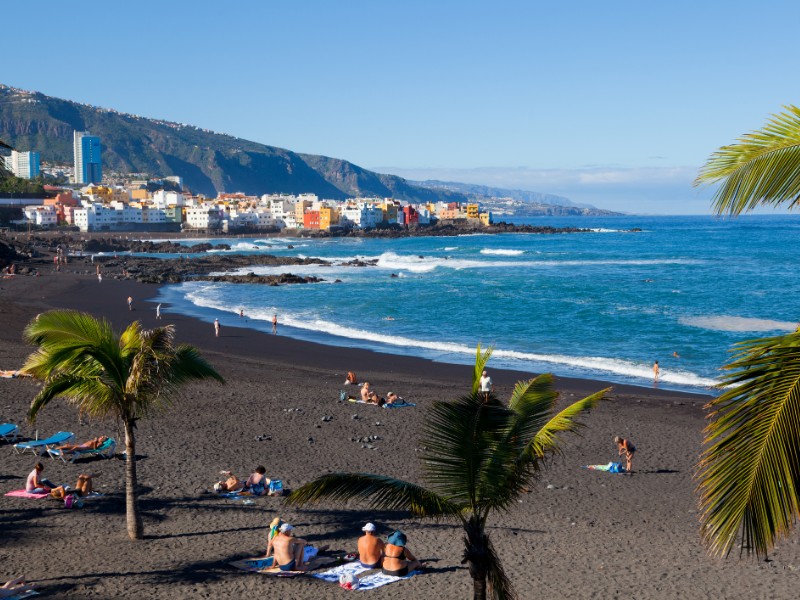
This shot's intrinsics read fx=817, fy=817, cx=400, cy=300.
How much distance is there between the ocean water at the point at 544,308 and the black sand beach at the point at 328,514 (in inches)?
102

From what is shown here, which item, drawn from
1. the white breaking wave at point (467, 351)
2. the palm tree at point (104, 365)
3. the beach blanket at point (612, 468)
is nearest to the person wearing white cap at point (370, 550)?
the palm tree at point (104, 365)

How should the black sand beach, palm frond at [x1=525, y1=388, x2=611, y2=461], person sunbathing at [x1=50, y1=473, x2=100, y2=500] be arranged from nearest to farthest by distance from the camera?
palm frond at [x1=525, y1=388, x2=611, y2=461], the black sand beach, person sunbathing at [x1=50, y1=473, x2=100, y2=500]

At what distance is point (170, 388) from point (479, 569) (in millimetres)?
4298

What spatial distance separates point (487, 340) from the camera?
1168 inches

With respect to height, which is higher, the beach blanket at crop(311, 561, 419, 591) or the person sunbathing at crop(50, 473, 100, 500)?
the person sunbathing at crop(50, 473, 100, 500)

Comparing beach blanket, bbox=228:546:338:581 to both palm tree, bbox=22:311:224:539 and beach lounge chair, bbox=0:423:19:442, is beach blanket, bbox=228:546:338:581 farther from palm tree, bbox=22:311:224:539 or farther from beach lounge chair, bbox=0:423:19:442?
beach lounge chair, bbox=0:423:19:442

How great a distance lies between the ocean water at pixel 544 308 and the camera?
2641 cm

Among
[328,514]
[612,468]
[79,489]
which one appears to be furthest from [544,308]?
[79,489]

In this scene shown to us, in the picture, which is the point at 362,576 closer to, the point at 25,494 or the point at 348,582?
the point at 348,582

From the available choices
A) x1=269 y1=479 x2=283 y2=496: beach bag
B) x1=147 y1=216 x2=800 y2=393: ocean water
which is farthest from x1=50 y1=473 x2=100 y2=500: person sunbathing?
x1=147 y1=216 x2=800 y2=393: ocean water

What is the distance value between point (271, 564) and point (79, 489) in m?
3.41

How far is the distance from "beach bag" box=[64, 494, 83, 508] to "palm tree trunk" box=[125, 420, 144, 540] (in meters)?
1.33

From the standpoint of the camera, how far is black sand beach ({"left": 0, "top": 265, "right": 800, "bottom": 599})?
8523mm

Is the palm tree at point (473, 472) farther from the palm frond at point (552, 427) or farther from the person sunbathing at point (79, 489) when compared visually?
the person sunbathing at point (79, 489)
